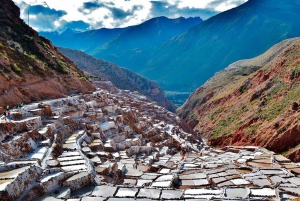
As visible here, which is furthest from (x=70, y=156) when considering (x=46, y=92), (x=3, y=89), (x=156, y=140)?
(x=156, y=140)

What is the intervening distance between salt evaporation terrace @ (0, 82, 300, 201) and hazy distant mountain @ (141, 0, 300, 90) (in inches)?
4759

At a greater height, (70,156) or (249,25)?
(249,25)

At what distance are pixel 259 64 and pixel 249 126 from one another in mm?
41630

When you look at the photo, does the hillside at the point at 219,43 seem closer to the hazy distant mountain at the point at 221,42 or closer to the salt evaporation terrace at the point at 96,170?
the hazy distant mountain at the point at 221,42

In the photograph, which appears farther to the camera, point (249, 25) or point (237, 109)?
point (249, 25)

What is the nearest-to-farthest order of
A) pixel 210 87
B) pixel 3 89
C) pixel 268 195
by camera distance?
pixel 268 195
pixel 3 89
pixel 210 87

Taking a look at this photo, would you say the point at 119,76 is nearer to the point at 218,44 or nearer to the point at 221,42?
the point at 218,44

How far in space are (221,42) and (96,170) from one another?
168281 millimetres

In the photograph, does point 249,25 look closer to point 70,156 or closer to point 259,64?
point 259,64

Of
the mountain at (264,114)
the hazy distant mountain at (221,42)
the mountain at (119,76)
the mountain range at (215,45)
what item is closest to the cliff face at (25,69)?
the mountain at (264,114)

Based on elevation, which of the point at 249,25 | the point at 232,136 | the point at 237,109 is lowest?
the point at 232,136

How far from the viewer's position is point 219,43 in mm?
169500

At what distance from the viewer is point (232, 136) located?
104ft

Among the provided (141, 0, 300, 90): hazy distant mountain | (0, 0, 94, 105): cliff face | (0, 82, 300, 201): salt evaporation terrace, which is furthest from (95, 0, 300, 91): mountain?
(0, 82, 300, 201): salt evaporation terrace
